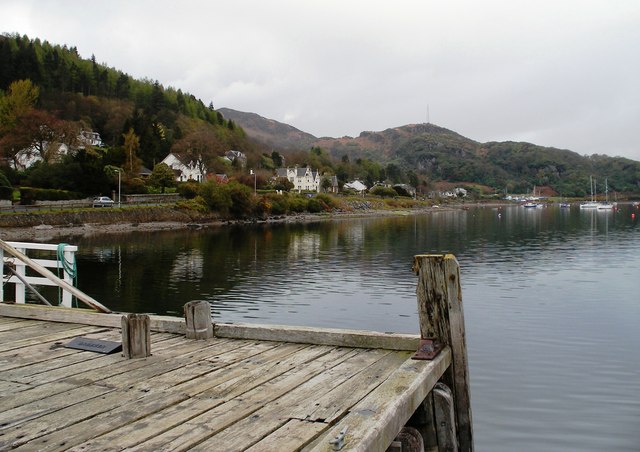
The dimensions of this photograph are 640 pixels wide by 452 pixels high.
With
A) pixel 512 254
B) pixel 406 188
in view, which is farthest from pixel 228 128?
pixel 512 254

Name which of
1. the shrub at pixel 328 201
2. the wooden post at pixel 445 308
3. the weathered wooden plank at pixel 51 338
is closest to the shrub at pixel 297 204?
the shrub at pixel 328 201

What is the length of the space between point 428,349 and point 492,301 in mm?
17997

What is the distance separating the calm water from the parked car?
20.3 m

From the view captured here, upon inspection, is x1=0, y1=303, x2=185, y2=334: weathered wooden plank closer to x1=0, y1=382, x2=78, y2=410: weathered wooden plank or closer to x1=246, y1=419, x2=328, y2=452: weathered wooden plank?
x1=0, y1=382, x2=78, y2=410: weathered wooden plank

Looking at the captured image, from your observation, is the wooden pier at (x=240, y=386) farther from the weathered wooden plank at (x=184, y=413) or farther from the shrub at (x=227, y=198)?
the shrub at (x=227, y=198)

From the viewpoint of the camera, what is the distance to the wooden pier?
4.24m

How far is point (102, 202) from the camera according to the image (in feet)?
226

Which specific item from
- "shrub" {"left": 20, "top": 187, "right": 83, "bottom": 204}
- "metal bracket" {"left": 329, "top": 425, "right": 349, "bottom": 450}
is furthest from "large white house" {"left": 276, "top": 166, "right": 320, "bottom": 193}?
"metal bracket" {"left": 329, "top": 425, "right": 349, "bottom": 450}

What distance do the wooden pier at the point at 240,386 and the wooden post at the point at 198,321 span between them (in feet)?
0.05

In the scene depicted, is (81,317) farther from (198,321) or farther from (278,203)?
(278,203)

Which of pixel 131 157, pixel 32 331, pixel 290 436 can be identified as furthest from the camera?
pixel 131 157

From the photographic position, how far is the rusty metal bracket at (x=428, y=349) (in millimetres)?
5887

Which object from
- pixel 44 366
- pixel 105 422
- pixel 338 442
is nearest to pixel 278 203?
pixel 44 366

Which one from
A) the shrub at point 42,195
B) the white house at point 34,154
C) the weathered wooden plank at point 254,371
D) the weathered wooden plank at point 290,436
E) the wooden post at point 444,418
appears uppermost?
the white house at point 34,154
